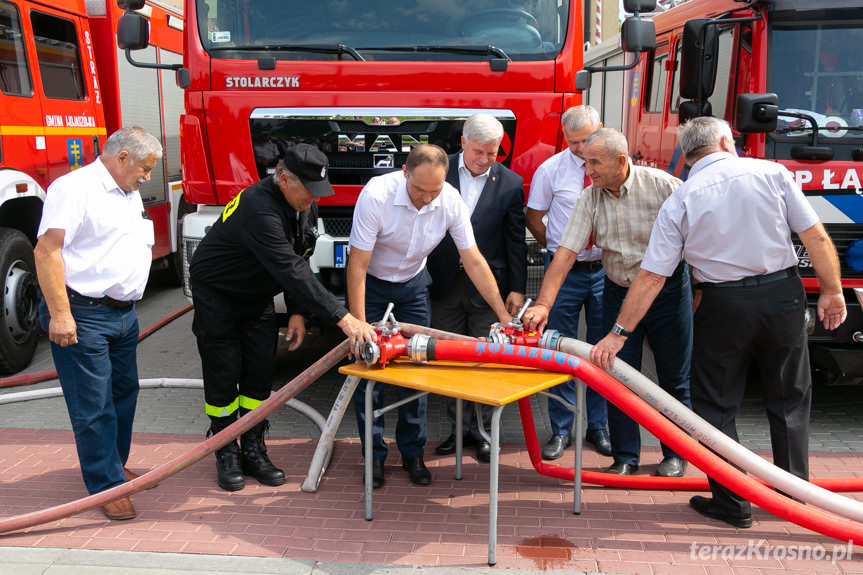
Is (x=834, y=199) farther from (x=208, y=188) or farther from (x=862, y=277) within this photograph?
(x=208, y=188)

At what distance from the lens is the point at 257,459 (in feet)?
15.0

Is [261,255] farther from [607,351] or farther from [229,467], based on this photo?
[607,351]

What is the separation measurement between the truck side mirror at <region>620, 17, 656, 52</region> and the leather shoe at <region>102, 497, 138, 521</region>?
4.00 metres

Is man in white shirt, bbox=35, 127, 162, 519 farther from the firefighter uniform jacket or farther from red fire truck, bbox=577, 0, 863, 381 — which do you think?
red fire truck, bbox=577, 0, 863, 381

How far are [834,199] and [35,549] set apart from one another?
15.4 feet

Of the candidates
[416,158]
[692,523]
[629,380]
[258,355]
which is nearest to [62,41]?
[258,355]

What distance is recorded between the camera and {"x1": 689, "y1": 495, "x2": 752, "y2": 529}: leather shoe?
3951mm

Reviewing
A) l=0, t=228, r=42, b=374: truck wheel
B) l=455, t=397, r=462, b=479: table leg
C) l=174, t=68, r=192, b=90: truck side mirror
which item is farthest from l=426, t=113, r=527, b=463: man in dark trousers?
l=0, t=228, r=42, b=374: truck wheel

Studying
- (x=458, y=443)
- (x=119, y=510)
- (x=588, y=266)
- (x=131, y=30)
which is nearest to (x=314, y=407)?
(x=458, y=443)

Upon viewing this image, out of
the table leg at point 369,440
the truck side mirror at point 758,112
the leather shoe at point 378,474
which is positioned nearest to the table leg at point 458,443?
the leather shoe at point 378,474

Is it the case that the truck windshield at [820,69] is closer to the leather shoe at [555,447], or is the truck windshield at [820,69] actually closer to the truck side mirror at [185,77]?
the leather shoe at [555,447]

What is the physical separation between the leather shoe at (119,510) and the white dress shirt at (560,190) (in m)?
2.66

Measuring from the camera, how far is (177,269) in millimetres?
10148

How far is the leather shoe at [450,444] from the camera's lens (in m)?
4.98
